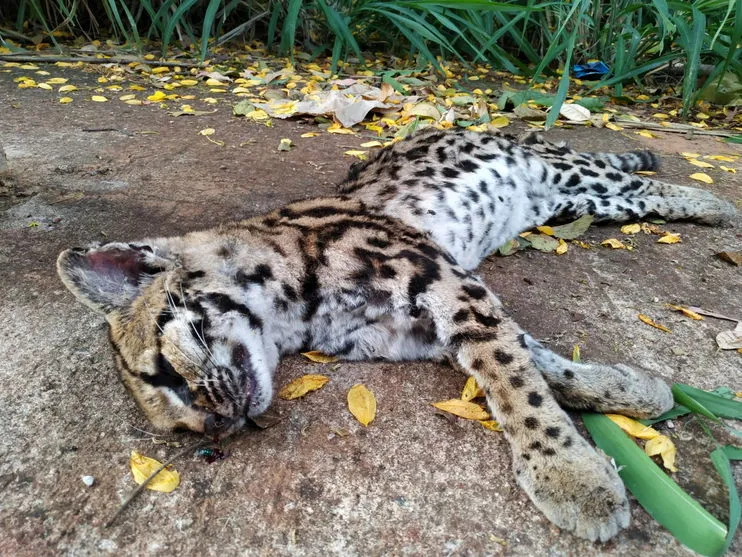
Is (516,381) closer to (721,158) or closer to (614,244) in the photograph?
(614,244)

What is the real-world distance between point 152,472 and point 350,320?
116cm

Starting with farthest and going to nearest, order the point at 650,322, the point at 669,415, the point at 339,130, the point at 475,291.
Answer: the point at 339,130 → the point at 650,322 → the point at 475,291 → the point at 669,415

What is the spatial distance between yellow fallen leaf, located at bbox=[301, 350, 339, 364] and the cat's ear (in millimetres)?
815

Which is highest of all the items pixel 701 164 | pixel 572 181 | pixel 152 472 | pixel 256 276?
pixel 256 276

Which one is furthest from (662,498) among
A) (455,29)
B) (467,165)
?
(455,29)

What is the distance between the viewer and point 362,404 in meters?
2.68

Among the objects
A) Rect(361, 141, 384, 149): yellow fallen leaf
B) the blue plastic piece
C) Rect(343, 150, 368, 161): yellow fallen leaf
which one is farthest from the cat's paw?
the blue plastic piece

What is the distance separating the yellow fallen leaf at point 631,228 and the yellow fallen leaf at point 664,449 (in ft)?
7.42

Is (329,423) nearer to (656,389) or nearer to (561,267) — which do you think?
(656,389)

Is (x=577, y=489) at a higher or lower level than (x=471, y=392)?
higher

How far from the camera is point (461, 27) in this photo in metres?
7.97

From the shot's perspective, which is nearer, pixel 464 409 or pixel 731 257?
pixel 464 409

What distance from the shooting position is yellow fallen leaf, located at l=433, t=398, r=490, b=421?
262 centimetres

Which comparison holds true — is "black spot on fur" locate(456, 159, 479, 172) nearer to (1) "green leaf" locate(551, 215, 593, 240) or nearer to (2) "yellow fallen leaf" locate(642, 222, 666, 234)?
(1) "green leaf" locate(551, 215, 593, 240)
